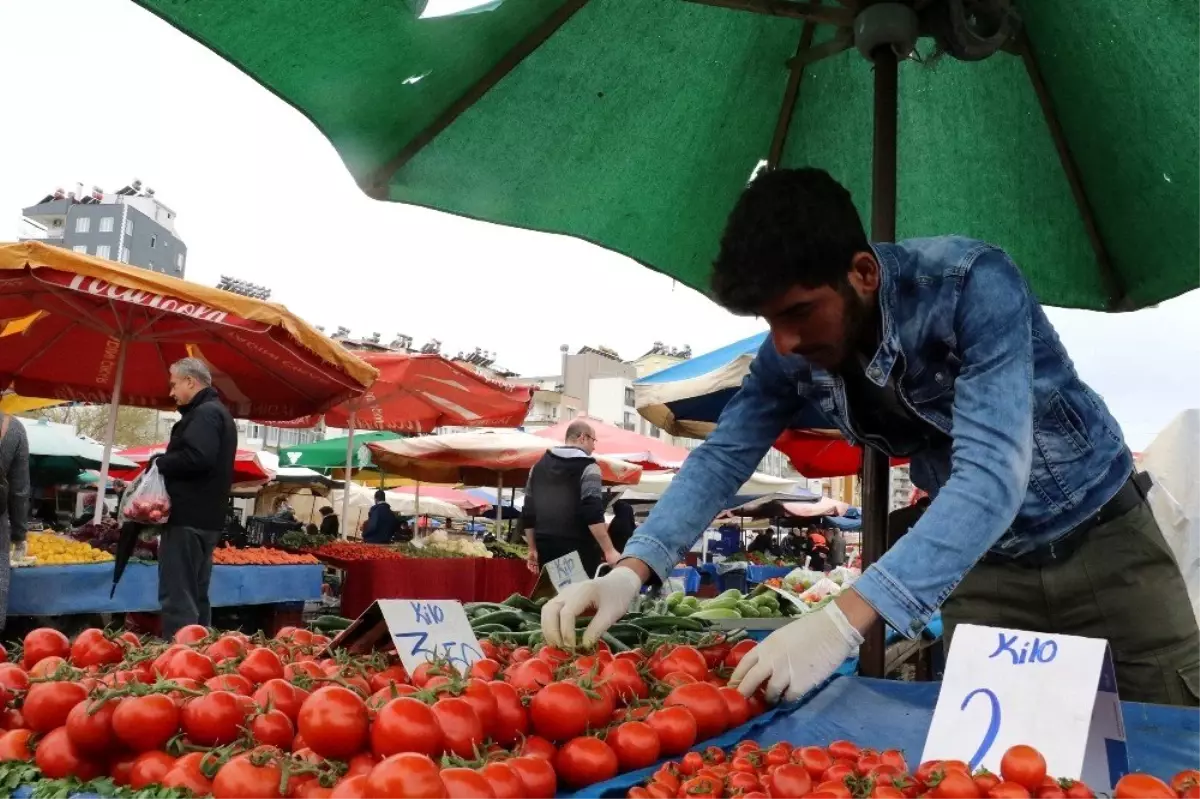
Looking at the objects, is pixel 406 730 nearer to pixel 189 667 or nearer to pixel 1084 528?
pixel 189 667

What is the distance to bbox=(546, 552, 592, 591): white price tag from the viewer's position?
9.78ft

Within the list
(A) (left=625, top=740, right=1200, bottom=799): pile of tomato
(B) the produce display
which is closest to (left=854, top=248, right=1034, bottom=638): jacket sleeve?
(A) (left=625, top=740, right=1200, bottom=799): pile of tomato

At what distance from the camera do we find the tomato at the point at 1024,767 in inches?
53.0

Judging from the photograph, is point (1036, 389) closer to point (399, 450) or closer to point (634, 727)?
point (634, 727)

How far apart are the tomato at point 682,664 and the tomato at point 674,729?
0.26m

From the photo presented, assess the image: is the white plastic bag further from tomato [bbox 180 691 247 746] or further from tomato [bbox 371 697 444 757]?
tomato [bbox 371 697 444 757]

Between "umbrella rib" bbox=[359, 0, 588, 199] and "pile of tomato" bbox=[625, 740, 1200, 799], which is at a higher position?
"umbrella rib" bbox=[359, 0, 588, 199]

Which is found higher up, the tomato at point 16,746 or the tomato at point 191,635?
the tomato at point 191,635

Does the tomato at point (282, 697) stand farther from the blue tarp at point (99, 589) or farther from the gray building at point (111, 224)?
the gray building at point (111, 224)

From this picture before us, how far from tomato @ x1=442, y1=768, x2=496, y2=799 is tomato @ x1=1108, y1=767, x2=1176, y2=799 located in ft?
2.97

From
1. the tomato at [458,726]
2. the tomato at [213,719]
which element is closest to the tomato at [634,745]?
the tomato at [458,726]

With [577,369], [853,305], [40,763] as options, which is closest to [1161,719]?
[853,305]

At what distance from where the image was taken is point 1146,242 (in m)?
3.38

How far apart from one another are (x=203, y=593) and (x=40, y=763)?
4864mm
